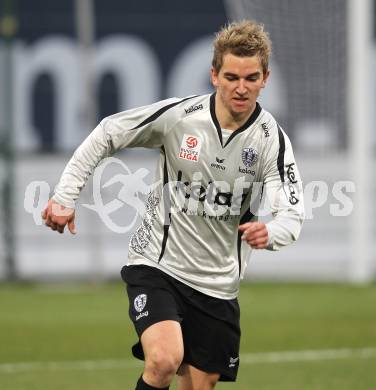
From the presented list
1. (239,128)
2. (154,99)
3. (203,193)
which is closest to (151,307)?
(203,193)

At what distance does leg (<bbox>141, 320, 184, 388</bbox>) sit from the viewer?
23.1 feet

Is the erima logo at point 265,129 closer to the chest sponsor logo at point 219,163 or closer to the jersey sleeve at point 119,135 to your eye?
the chest sponsor logo at point 219,163

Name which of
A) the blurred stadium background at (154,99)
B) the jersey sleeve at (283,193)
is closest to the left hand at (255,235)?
the jersey sleeve at (283,193)

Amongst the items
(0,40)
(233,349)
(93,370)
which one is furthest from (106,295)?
(233,349)

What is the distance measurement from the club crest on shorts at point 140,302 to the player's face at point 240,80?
1.15m

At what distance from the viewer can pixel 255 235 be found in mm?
6676

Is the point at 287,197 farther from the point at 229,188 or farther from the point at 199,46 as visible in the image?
the point at 199,46

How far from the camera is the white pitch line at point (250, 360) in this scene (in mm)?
11898

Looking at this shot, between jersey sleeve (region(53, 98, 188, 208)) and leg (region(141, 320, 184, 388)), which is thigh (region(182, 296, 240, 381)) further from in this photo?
jersey sleeve (region(53, 98, 188, 208))

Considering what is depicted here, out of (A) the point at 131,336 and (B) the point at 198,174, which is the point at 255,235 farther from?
(A) the point at 131,336

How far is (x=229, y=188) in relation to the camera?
7500 millimetres

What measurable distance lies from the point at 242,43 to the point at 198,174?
800mm

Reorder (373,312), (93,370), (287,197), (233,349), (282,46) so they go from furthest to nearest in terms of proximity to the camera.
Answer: (282,46), (373,312), (93,370), (233,349), (287,197)

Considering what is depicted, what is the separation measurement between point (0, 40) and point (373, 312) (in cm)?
895
